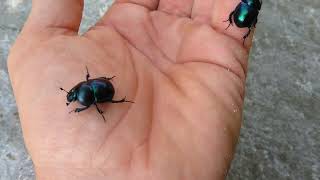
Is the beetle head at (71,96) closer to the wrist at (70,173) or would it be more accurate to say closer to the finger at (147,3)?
the wrist at (70,173)

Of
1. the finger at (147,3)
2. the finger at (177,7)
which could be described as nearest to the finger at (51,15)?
the finger at (147,3)

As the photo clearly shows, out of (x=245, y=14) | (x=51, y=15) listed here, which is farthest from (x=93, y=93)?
(x=245, y=14)

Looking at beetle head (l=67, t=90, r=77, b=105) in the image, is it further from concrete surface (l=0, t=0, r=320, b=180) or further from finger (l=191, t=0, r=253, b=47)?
concrete surface (l=0, t=0, r=320, b=180)

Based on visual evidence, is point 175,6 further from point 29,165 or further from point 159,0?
A: point 29,165

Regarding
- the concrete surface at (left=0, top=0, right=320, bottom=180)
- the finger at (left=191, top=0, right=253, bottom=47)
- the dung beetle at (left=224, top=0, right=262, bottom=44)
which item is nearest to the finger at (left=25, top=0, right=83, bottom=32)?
the finger at (left=191, top=0, right=253, bottom=47)

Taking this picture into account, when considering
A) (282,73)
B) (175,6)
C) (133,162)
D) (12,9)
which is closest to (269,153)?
(282,73)

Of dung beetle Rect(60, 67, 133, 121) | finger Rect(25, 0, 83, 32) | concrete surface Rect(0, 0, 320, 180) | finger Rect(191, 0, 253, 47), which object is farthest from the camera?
concrete surface Rect(0, 0, 320, 180)
